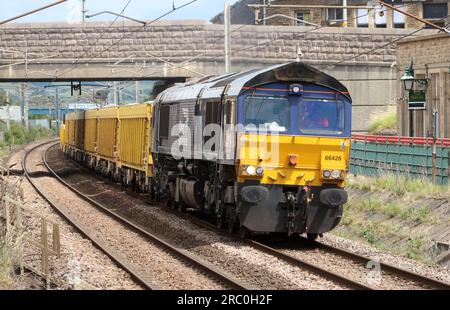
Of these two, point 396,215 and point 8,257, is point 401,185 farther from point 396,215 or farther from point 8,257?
point 8,257

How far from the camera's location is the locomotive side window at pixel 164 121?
21.1 m

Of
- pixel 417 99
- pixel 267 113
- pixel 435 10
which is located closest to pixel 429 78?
pixel 417 99

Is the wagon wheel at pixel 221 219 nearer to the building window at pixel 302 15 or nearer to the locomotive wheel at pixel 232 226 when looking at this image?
the locomotive wheel at pixel 232 226

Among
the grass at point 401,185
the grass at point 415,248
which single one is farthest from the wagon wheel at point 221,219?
the grass at point 401,185

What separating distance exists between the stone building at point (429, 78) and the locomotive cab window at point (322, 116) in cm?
1302

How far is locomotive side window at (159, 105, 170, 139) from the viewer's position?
21.1m

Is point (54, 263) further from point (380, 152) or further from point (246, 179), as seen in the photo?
point (380, 152)

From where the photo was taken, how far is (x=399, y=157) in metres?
25.1

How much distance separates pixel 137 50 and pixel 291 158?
23.7m

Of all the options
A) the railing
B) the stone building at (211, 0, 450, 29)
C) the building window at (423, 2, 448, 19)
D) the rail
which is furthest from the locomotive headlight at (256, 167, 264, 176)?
the building window at (423, 2, 448, 19)

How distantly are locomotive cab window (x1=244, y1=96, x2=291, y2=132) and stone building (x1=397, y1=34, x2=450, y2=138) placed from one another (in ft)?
44.7

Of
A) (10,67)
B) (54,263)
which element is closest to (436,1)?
(10,67)

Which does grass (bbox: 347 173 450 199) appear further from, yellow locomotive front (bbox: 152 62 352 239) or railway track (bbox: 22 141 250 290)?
railway track (bbox: 22 141 250 290)

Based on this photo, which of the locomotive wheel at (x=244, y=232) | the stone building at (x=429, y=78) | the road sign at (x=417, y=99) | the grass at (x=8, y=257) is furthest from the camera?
the stone building at (x=429, y=78)
